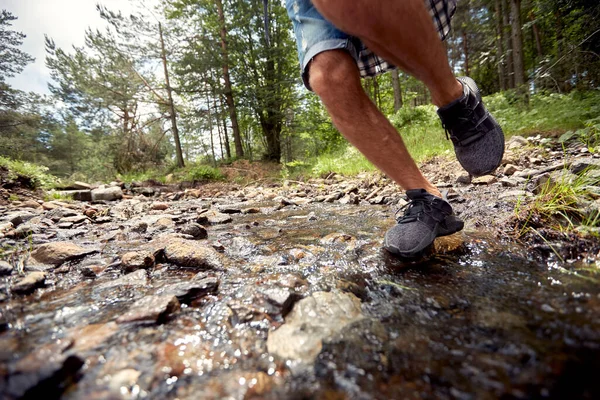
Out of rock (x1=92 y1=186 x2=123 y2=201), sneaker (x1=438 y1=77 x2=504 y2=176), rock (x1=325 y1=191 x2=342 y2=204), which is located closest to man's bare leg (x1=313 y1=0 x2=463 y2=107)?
sneaker (x1=438 y1=77 x2=504 y2=176)

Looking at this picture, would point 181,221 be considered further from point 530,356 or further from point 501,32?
point 501,32

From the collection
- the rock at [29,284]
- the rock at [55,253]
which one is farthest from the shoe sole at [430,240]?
the rock at [55,253]

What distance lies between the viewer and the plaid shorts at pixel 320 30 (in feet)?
4.07

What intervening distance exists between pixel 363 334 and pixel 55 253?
1654mm

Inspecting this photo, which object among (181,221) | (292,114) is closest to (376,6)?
(181,221)

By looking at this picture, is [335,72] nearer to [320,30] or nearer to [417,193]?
[320,30]

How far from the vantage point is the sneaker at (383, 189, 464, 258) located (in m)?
1.18

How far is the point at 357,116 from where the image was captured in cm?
125

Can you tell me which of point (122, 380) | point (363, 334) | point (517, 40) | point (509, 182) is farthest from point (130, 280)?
point (517, 40)

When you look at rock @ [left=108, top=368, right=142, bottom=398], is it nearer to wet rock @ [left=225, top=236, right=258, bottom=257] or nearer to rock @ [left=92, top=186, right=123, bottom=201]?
wet rock @ [left=225, top=236, right=258, bottom=257]

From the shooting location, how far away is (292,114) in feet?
40.8

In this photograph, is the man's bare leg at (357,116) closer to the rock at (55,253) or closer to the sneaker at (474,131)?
the sneaker at (474,131)

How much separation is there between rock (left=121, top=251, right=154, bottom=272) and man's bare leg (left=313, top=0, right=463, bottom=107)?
1.36 meters

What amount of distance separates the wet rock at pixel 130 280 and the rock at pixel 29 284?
237 millimetres
